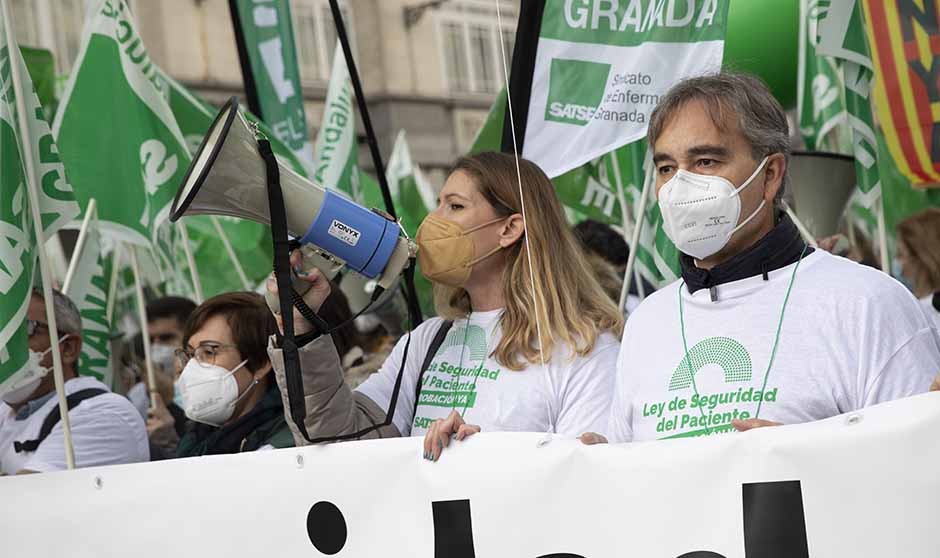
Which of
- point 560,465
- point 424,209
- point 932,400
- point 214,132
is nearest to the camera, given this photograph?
point 932,400

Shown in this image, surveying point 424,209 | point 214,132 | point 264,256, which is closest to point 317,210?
point 214,132

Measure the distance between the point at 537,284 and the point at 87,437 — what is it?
135 centimetres

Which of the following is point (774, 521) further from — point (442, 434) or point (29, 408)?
point (29, 408)

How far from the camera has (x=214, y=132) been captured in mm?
2893

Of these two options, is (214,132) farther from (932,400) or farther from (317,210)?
(932,400)

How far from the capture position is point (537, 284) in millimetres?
3258

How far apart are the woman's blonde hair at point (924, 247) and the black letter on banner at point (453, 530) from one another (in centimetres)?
286

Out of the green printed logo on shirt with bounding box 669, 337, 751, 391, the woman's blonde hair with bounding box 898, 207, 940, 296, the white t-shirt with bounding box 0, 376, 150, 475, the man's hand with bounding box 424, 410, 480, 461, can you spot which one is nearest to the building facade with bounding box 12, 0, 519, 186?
the woman's blonde hair with bounding box 898, 207, 940, 296

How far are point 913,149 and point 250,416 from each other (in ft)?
6.50

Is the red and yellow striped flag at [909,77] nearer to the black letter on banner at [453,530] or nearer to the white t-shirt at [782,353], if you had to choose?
the white t-shirt at [782,353]

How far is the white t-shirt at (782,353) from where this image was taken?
95.8 inches

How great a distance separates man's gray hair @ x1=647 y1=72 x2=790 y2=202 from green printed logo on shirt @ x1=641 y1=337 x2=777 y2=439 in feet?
1.10

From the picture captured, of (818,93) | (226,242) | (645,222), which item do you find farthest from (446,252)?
(226,242)

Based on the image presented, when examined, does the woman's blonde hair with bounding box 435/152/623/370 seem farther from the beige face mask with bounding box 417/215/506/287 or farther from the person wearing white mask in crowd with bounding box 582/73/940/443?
the person wearing white mask in crowd with bounding box 582/73/940/443
